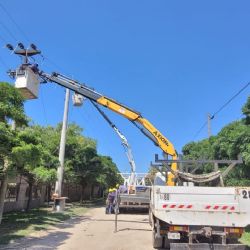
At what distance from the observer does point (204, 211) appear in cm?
942

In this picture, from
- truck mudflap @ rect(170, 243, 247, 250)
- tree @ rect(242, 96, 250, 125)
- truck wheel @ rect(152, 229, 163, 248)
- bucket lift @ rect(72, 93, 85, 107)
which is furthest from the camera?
bucket lift @ rect(72, 93, 85, 107)

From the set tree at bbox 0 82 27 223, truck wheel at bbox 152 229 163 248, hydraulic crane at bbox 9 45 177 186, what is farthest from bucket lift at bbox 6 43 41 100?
truck wheel at bbox 152 229 163 248

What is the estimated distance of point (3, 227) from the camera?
14.1m

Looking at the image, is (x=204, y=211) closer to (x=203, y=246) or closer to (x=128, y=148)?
(x=203, y=246)

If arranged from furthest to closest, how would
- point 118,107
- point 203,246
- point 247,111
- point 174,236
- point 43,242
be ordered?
point 118,107
point 247,111
point 43,242
point 174,236
point 203,246

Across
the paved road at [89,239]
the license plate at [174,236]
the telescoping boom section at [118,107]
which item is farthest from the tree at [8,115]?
the telescoping boom section at [118,107]

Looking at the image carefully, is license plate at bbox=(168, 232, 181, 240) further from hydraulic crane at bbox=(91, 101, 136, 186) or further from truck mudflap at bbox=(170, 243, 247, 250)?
hydraulic crane at bbox=(91, 101, 136, 186)

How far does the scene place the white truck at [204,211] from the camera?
30.7ft

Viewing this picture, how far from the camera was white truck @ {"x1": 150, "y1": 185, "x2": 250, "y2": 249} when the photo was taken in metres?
9.36

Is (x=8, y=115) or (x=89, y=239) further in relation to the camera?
(x=89, y=239)

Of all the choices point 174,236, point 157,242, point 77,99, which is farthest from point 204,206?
point 77,99

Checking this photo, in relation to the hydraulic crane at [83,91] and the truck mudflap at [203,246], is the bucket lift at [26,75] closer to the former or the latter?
the hydraulic crane at [83,91]

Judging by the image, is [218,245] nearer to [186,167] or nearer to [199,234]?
[199,234]

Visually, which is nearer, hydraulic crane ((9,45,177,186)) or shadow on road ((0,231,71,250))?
shadow on road ((0,231,71,250))
